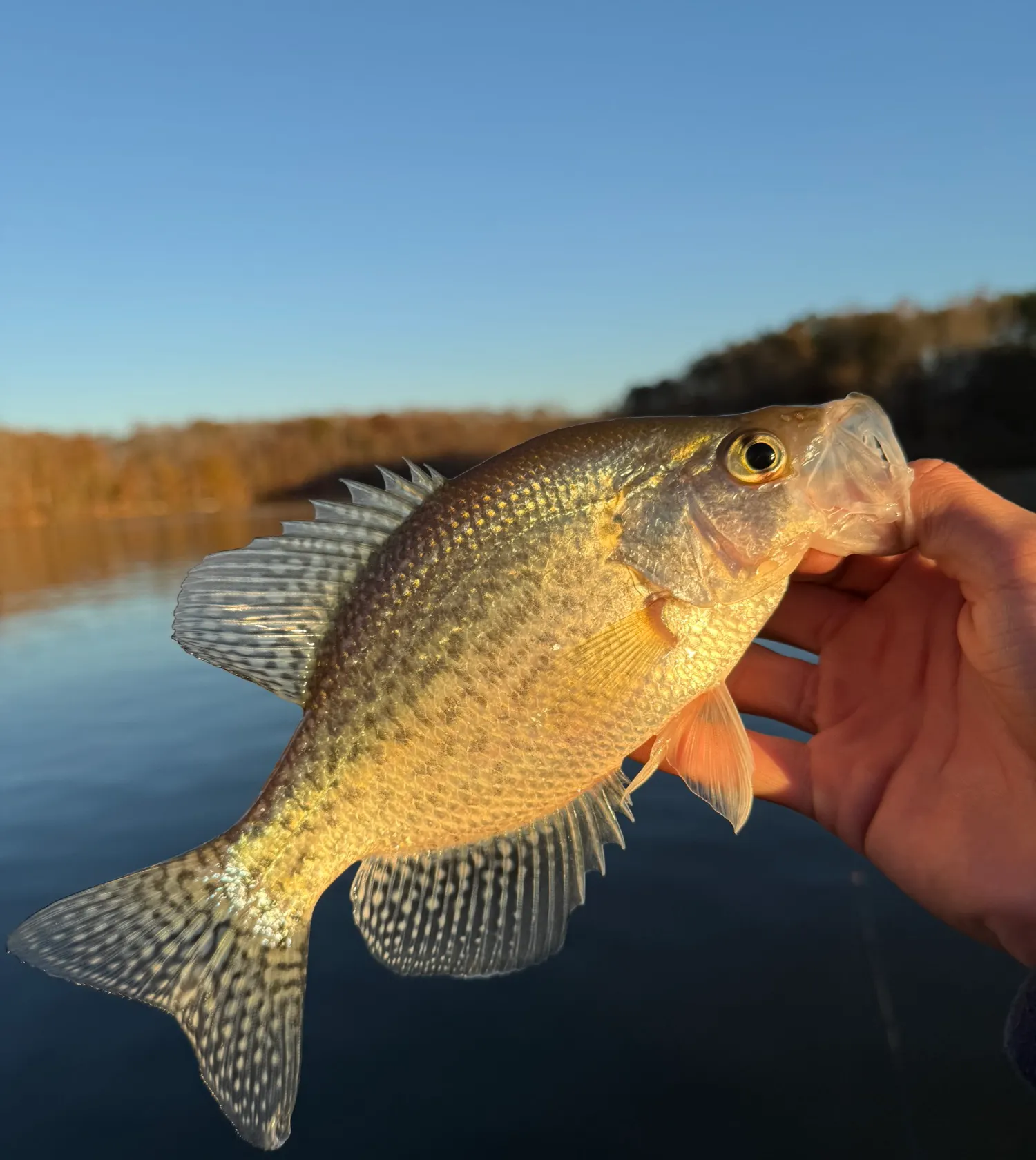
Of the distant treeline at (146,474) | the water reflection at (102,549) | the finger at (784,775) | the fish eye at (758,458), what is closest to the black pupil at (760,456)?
the fish eye at (758,458)

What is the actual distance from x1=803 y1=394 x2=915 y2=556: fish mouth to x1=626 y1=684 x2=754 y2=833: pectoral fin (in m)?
0.70

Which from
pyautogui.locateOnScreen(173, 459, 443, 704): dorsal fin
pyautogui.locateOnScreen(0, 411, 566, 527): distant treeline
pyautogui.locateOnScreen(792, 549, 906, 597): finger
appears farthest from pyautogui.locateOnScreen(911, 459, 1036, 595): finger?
pyautogui.locateOnScreen(0, 411, 566, 527): distant treeline

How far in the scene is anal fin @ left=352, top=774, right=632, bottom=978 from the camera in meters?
2.72

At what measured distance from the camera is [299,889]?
99.0 inches

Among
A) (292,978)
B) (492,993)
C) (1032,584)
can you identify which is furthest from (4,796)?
(1032,584)

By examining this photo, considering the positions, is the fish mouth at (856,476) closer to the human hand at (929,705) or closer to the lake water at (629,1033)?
the human hand at (929,705)

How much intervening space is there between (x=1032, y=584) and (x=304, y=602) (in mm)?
2452

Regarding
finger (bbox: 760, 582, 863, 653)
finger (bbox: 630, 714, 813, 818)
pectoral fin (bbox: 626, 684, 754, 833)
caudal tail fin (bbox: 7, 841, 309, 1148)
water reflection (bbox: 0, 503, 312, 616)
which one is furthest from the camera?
water reflection (bbox: 0, 503, 312, 616)

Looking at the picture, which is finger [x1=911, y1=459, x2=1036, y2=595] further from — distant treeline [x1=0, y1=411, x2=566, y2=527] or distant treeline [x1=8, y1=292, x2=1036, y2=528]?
distant treeline [x1=0, y1=411, x2=566, y2=527]

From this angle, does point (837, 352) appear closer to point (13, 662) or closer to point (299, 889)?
point (13, 662)

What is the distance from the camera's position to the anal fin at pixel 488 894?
2.72 m

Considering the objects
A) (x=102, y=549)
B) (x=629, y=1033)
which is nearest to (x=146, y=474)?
(x=102, y=549)

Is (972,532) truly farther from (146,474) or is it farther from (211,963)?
(146,474)

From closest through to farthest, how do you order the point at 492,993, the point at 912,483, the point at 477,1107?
the point at 912,483 < the point at 477,1107 < the point at 492,993
